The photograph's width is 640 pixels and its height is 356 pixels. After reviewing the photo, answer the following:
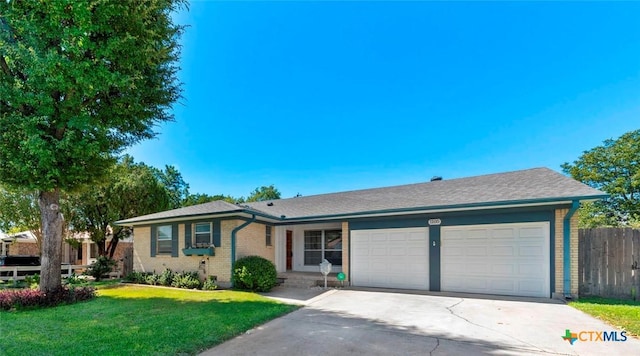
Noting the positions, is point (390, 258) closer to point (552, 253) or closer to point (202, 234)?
point (552, 253)

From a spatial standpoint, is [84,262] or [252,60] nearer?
[252,60]

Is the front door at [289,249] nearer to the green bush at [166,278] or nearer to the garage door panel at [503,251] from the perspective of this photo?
the green bush at [166,278]

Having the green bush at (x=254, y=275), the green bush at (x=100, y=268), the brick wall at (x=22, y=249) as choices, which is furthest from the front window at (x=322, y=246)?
→ the brick wall at (x=22, y=249)

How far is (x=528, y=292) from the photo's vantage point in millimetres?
9102

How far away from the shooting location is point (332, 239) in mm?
14797

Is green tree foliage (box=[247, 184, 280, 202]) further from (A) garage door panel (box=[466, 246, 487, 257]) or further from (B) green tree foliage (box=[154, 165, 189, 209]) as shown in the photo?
(A) garage door panel (box=[466, 246, 487, 257])

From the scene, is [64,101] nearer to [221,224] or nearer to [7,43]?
[7,43]

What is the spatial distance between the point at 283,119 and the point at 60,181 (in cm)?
1064

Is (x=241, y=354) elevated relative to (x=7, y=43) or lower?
lower

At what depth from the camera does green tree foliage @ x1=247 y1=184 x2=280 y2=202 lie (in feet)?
149

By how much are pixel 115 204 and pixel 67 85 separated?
15.0 metres

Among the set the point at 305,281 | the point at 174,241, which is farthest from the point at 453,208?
the point at 174,241

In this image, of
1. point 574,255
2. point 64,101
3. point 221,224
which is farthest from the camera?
point 221,224

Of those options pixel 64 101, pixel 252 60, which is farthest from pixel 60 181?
pixel 252 60
